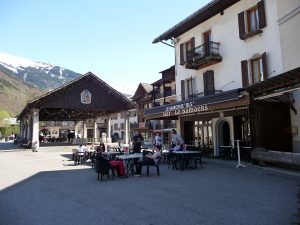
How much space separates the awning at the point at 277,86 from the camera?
1039cm

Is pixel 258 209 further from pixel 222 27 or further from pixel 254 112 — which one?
pixel 222 27

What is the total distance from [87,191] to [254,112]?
8.67m

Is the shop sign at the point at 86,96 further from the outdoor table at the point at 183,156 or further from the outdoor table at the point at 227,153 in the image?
the outdoor table at the point at 183,156

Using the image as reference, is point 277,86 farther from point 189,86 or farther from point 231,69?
point 189,86

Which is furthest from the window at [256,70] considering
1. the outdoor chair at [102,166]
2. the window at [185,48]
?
the outdoor chair at [102,166]

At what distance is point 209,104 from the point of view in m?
15.3

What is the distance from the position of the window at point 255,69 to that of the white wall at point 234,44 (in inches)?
9.8

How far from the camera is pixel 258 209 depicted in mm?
6270

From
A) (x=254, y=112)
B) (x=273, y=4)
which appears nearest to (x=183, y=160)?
(x=254, y=112)

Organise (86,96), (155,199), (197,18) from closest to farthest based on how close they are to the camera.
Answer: (155,199), (197,18), (86,96)

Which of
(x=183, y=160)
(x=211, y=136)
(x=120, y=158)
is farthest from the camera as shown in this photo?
(x=211, y=136)

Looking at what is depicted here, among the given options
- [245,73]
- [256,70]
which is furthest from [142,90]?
[256,70]

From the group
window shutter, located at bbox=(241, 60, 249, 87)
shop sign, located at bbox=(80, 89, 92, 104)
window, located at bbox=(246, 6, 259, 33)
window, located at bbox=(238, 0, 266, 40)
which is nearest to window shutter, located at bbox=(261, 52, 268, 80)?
window shutter, located at bbox=(241, 60, 249, 87)

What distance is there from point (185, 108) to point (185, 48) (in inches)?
274
